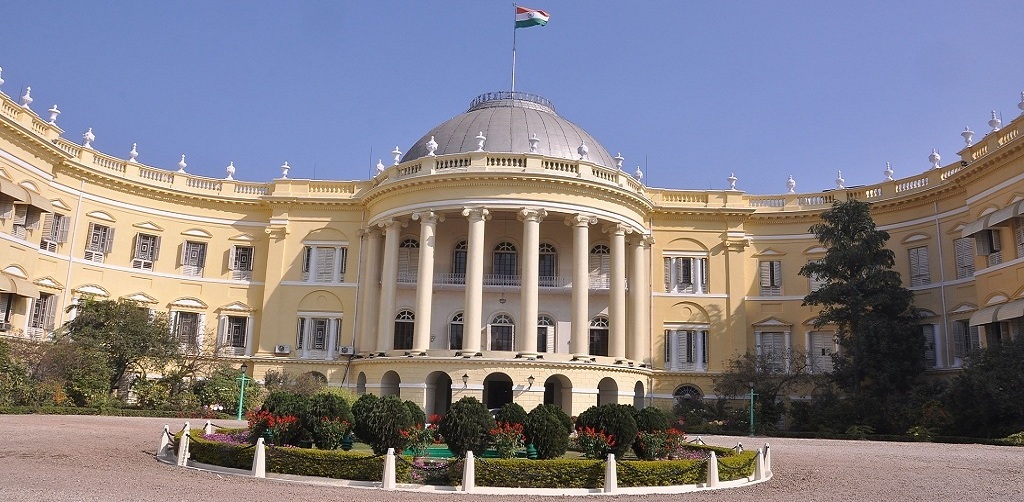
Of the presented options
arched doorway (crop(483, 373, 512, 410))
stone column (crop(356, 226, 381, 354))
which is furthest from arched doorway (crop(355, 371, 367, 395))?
arched doorway (crop(483, 373, 512, 410))

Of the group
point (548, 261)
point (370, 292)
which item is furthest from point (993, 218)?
point (370, 292)

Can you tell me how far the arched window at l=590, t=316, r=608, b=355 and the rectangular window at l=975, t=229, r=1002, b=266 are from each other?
16.9m

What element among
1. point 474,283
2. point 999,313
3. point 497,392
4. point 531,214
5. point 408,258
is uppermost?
point 531,214

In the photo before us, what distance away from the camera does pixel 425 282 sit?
3656 cm

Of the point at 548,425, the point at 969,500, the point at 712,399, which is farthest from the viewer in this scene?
the point at 712,399

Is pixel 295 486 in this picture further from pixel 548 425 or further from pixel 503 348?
pixel 503 348

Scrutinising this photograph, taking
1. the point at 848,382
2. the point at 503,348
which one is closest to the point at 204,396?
the point at 503,348

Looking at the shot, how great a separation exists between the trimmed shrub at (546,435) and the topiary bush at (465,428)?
92 centimetres

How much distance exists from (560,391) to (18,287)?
2326cm

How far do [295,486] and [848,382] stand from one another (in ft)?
89.7

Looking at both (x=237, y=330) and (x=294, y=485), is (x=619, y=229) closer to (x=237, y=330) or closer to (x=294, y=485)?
(x=237, y=330)

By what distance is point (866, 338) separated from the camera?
3312cm

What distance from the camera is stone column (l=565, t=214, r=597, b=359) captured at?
117 feet

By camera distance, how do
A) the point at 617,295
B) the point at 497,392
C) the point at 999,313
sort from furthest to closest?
the point at 497,392 < the point at 617,295 < the point at 999,313
